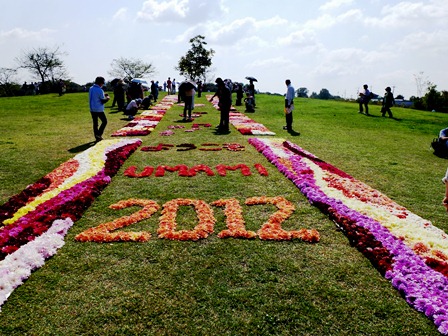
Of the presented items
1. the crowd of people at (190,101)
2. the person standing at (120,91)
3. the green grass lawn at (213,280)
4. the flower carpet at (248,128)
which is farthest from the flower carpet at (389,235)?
the person standing at (120,91)

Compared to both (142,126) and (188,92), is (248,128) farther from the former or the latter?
(142,126)

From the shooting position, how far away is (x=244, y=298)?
4617 millimetres

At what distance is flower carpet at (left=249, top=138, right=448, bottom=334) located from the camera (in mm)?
4746

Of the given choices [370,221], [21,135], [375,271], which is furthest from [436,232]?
[21,135]

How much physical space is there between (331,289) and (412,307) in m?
1.05

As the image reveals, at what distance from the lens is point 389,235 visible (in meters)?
6.35

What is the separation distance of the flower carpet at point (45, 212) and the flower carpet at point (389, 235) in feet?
17.6

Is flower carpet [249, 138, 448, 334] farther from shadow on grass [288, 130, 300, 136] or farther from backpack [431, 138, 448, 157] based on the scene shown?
shadow on grass [288, 130, 300, 136]

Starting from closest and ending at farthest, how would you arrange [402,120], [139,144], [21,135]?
[139,144] → [21,135] → [402,120]

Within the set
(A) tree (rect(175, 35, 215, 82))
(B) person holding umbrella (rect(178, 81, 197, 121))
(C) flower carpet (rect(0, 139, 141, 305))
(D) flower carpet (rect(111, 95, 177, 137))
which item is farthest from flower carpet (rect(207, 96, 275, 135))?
(A) tree (rect(175, 35, 215, 82))

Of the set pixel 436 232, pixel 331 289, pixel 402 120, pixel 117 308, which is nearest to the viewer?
pixel 117 308

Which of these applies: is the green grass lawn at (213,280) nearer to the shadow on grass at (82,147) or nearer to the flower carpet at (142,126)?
the shadow on grass at (82,147)

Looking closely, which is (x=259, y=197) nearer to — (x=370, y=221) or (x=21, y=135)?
(x=370, y=221)

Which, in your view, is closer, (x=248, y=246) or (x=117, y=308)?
(x=117, y=308)
